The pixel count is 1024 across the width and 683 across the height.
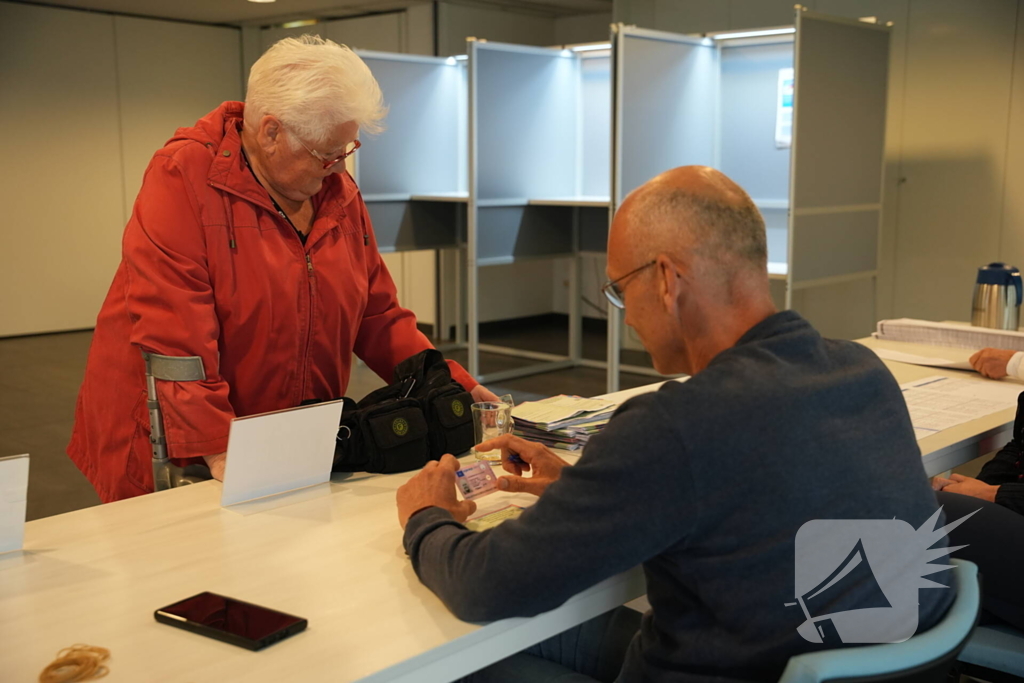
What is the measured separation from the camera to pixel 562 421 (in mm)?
2016

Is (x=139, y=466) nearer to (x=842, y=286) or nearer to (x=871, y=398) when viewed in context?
(x=871, y=398)

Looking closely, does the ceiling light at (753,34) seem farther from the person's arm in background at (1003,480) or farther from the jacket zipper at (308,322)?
the jacket zipper at (308,322)

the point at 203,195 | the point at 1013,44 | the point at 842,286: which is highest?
the point at 1013,44

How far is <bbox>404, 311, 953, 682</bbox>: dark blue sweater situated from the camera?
3.51 ft

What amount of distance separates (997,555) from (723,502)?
2.97ft

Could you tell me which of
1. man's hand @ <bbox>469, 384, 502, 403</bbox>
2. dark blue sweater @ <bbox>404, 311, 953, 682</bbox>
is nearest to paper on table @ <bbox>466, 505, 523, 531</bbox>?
dark blue sweater @ <bbox>404, 311, 953, 682</bbox>

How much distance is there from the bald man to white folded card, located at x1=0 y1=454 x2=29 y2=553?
0.60 meters

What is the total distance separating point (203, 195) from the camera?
6.33ft

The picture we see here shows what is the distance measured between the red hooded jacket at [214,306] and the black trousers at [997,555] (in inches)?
41.4

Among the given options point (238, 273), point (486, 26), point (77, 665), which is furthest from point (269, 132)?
point (486, 26)

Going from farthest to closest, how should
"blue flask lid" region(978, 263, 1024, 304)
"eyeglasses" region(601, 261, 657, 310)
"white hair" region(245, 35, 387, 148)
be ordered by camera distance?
"blue flask lid" region(978, 263, 1024, 304), "white hair" region(245, 35, 387, 148), "eyeglasses" region(601, 261, 657, 310)

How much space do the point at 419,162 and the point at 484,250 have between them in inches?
39.5

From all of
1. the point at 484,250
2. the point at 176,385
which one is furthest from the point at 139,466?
the point at 484,250

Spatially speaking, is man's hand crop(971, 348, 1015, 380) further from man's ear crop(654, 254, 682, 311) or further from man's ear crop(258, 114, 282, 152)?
man's ear crop(258, 114, 282, 152)
